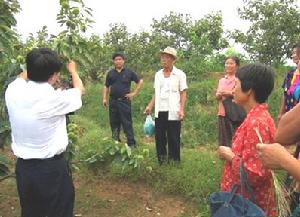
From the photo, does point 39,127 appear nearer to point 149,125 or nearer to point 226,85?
point 226,85

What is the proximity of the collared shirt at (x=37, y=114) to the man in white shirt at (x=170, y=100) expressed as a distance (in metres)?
2.67

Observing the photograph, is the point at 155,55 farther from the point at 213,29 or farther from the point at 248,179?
the point at 248,179

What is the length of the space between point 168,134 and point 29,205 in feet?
9.26

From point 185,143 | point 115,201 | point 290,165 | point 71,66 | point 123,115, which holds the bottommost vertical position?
point 115,201

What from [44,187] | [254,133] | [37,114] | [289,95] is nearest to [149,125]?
[289,95]

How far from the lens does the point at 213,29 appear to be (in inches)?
610

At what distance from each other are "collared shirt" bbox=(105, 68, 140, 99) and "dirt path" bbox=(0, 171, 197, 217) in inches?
67.2

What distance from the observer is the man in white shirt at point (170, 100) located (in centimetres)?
552

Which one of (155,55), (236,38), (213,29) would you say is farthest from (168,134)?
(213,29)

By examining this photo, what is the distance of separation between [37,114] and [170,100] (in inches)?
112

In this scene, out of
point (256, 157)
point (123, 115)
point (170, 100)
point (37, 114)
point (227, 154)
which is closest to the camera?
point (256, 157)

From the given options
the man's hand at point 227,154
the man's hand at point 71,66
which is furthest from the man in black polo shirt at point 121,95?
the man's hand at point 227,154

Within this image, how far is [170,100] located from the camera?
5508mm

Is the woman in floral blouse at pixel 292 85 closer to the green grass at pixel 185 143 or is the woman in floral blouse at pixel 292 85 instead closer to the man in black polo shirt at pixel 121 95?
the green grass at pixel 185 143
